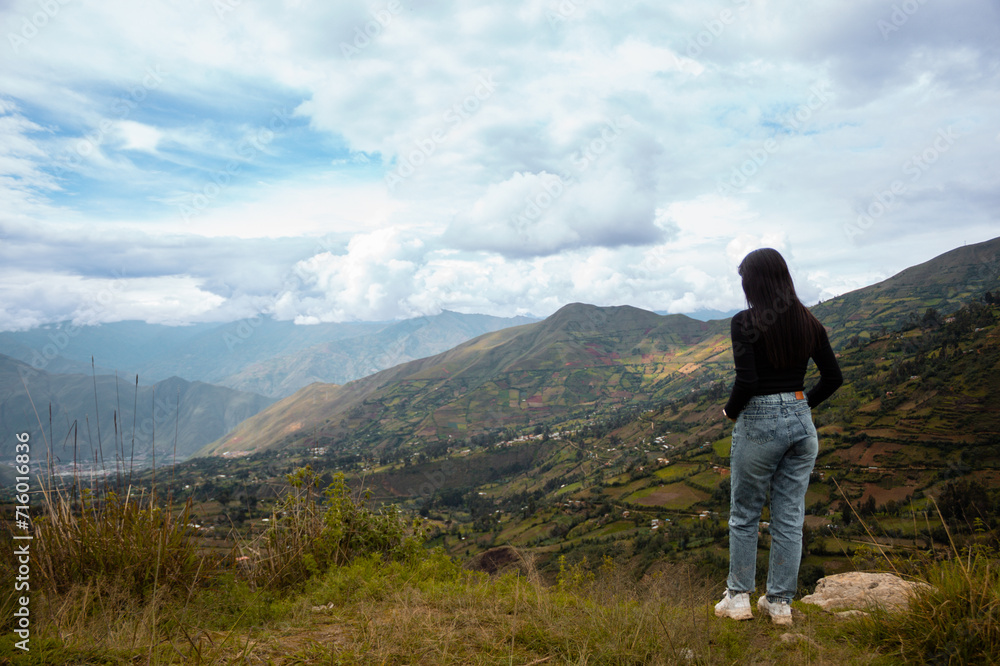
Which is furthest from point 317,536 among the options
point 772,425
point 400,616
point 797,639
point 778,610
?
point 772,425

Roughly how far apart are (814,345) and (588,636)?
2.90 m

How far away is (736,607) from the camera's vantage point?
393 centimetres

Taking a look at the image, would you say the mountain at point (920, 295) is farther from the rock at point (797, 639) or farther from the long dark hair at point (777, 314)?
the rock at point (797, 639)

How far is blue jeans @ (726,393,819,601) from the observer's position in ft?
12.2

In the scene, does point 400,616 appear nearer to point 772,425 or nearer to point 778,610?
point 778,610

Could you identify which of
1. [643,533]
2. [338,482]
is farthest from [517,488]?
[338,482]

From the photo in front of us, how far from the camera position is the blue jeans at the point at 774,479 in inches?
146

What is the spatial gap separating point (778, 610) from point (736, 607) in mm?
A: 325

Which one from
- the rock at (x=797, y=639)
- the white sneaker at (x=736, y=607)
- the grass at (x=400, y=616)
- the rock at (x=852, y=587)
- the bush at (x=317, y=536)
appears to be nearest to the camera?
the grass at (x=400, y=616)

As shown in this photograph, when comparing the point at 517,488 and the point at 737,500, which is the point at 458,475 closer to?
the point at 517,488

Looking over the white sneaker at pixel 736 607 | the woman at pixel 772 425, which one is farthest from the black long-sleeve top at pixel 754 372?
the white sneaker at pixel 736 607

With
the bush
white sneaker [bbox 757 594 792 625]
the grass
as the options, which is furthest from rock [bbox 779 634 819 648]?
the bush

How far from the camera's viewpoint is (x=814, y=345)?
389 centimetres

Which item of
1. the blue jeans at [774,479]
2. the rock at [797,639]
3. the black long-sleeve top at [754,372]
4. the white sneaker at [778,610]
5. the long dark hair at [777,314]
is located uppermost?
the long dark hair at [777,314]
